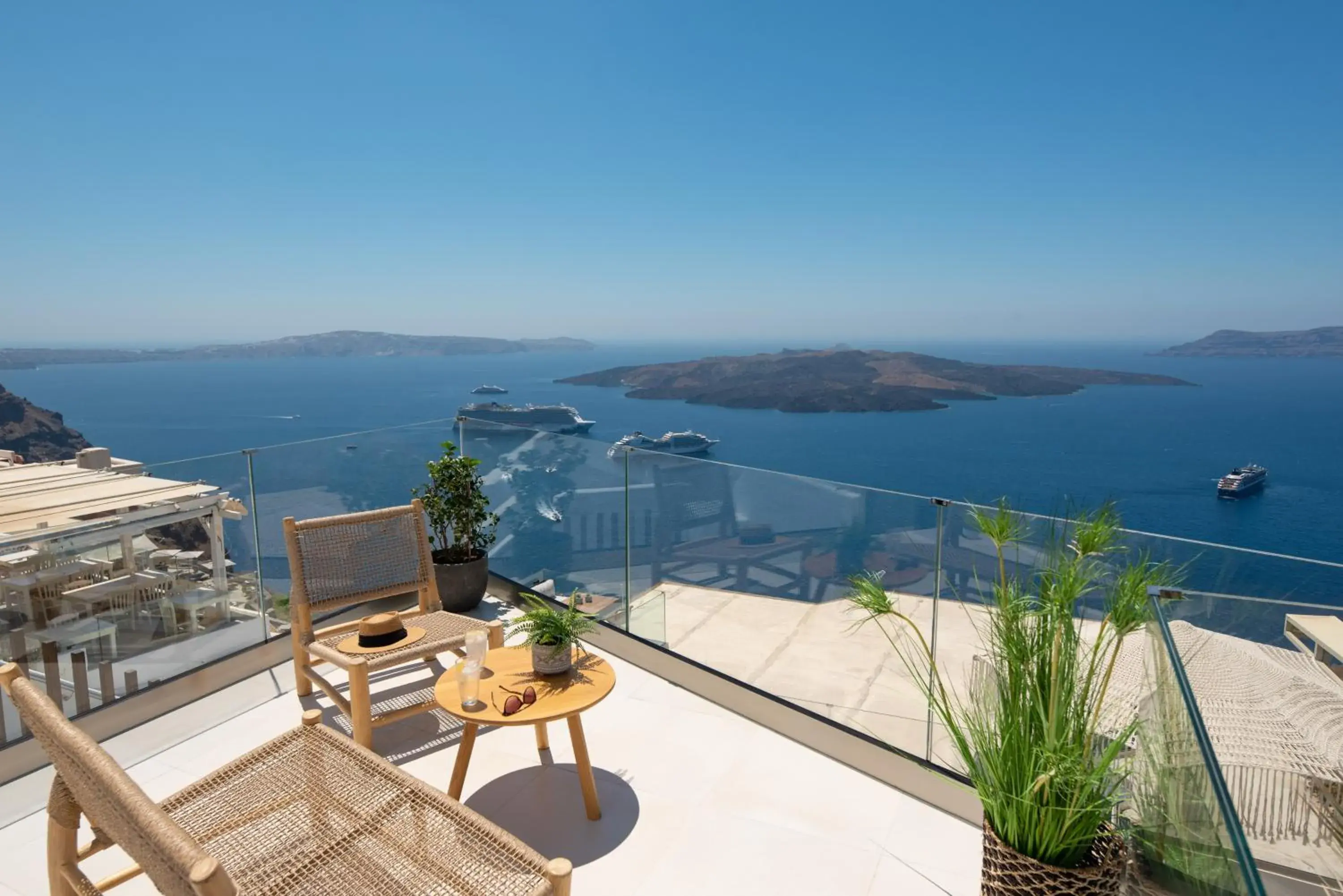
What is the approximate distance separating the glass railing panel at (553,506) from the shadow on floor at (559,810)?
4.38 feet

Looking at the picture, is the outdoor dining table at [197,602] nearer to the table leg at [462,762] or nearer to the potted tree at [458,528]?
the potted tree at [458,528]

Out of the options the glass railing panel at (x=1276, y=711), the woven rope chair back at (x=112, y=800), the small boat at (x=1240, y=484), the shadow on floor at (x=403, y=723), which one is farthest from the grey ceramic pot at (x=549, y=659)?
the small boat at (x=1240, y=484)

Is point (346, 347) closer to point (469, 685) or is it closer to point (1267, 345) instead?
point (469, 685)

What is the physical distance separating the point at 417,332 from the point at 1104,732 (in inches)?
3438

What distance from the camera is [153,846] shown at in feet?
3.37

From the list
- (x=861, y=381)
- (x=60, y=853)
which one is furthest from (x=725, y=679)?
(x=861, y=381)

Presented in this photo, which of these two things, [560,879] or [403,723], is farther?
[403,723]

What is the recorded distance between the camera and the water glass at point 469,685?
222cm

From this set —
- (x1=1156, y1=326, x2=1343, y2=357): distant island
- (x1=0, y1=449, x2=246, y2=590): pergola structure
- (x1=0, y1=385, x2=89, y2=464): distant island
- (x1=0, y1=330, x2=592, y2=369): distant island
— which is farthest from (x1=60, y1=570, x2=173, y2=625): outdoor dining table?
(x1=1156, y1=326, x2=1343, y2=357): distant island

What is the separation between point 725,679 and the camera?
10.3ft

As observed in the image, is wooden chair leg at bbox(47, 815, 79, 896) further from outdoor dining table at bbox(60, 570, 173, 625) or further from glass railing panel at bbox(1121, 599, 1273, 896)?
glass railing panel at bbox(1121, 599, 1273, 896)

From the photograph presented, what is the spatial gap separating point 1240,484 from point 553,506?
51780 mm

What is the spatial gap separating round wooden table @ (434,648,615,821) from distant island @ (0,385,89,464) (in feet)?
67.8

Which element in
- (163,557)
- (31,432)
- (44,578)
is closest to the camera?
(44,578)
